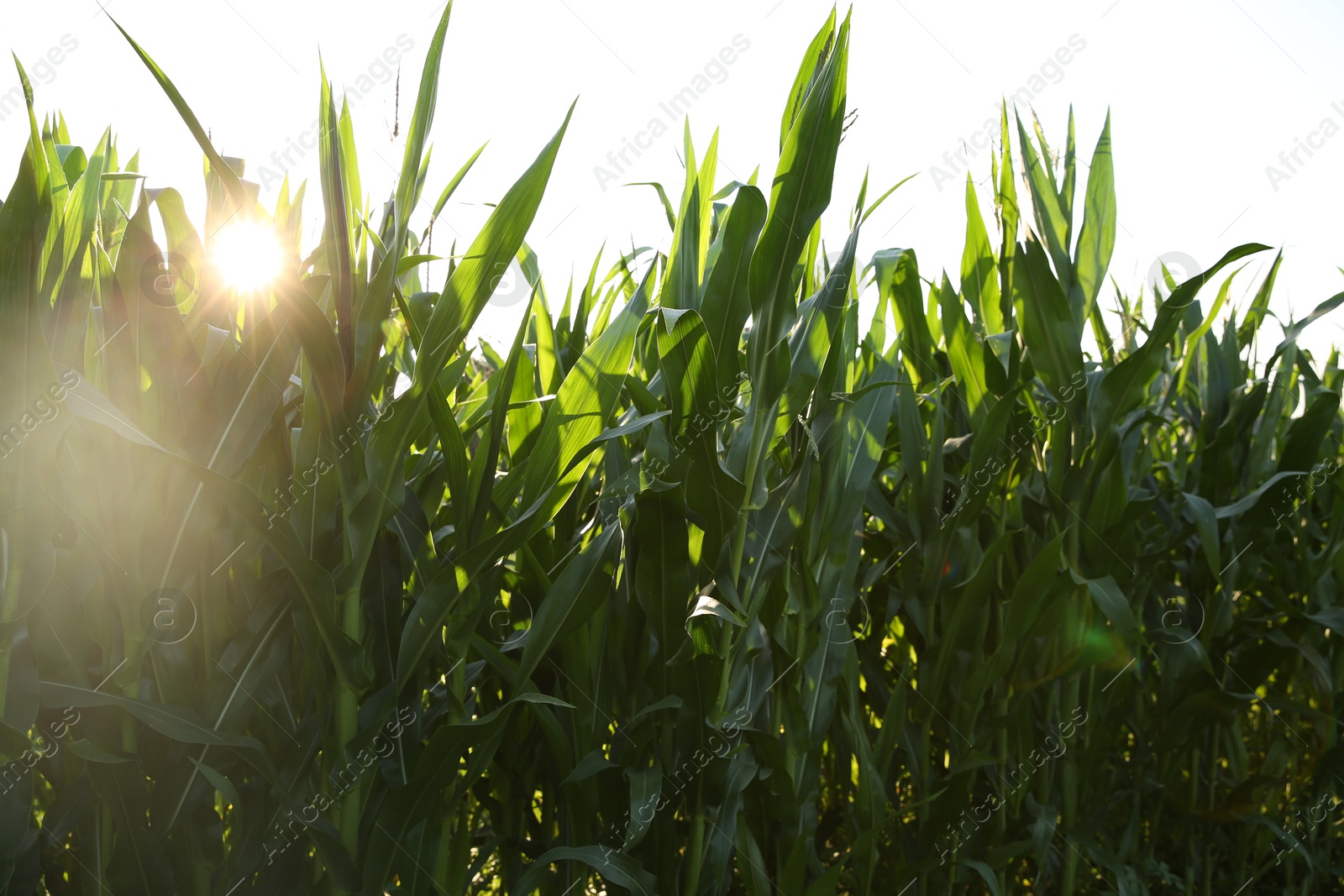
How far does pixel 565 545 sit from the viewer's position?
3.46 ft

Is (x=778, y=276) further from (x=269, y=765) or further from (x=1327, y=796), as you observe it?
(x=1327, y=796)

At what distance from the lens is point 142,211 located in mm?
848

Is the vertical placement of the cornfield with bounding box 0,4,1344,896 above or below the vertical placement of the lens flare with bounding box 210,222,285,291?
below

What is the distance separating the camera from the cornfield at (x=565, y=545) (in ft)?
2.57

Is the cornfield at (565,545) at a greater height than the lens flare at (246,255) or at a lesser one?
lesser

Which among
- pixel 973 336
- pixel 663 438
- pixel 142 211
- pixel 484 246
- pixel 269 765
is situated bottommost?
pixel 269 765

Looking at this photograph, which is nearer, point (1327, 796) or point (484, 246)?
point (484, 246)

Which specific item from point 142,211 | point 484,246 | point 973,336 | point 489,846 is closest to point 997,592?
point 973,336

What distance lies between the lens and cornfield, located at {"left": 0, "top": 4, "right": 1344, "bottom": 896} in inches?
30.9

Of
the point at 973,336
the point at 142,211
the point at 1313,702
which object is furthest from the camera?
the point at 1313,702

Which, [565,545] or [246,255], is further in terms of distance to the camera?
[565,545]

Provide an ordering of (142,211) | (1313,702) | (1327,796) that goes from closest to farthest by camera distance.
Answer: (142,211) → (1327,796) → (1313,702)

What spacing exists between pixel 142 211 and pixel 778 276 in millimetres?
696

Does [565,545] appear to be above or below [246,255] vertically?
below
